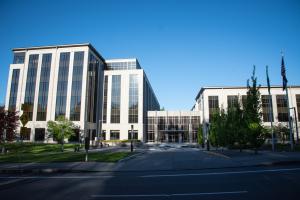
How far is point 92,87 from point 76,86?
19.3 feet

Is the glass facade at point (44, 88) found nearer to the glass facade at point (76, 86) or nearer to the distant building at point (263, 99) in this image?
the glass facade at point (76, 86)

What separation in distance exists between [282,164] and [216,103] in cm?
5488

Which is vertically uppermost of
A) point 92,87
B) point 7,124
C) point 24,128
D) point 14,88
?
point 92,87

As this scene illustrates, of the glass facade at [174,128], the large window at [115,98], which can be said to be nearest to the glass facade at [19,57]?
the large window at [115,98]

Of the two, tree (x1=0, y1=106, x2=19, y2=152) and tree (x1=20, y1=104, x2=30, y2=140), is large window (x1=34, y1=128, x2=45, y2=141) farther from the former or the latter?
tree (x1=0, y1=106, x2=19, y2=152)

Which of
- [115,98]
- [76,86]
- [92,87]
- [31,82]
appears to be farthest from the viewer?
[115,98]

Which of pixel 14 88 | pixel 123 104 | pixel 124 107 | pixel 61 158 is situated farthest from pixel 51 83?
pixel 61 158

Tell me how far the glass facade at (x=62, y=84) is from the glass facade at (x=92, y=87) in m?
6.96

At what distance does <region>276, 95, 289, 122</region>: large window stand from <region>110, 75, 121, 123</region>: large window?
54.7 metres

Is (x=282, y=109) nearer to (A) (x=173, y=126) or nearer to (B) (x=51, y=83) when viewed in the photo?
(A) (x=173, y=126)

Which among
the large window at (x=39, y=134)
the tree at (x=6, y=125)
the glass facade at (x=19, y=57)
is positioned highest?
the glass facade at (x=19, y=57)

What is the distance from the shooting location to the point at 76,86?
204ft

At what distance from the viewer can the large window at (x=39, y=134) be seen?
6029 cm

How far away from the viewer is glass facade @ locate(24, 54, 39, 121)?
204 feet
